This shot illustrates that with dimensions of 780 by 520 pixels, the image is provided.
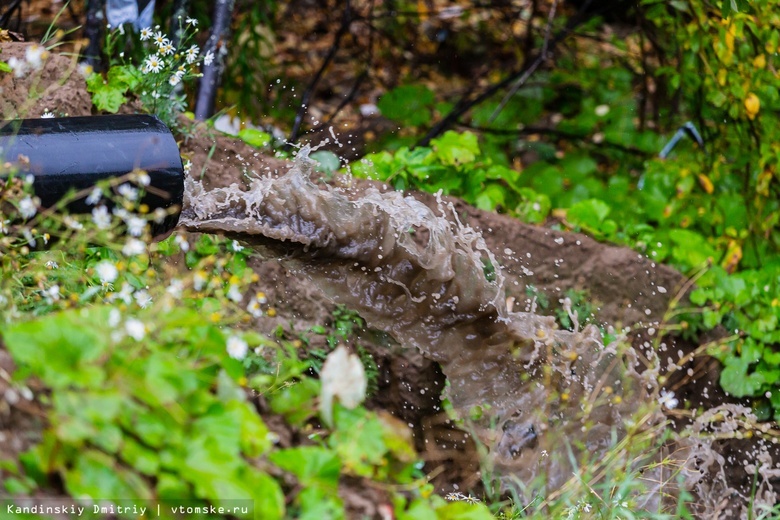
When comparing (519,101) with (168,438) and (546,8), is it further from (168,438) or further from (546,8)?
(168,438)

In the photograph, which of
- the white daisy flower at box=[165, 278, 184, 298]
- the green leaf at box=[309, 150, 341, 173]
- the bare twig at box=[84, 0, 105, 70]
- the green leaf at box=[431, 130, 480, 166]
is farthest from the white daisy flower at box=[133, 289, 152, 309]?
the bare twig at box=[84, 0, 105, 70]

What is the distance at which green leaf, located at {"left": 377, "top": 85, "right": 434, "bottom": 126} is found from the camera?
19.7 ft

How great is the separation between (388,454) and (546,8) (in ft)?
18.6

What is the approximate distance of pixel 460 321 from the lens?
3377 mm

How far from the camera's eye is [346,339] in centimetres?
355

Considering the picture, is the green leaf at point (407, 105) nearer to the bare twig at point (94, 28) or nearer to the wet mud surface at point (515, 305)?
the wet mud surface at point (515, 305)

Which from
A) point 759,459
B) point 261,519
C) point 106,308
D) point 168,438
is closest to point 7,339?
point 106,308

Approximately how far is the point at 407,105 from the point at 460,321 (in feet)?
9.85

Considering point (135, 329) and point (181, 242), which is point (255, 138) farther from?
point (135, 329)

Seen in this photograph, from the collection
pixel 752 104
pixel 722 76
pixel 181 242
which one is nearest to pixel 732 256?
pixel 752 104

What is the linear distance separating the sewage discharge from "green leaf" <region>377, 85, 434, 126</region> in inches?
101

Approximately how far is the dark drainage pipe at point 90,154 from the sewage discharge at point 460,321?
1.42 feet

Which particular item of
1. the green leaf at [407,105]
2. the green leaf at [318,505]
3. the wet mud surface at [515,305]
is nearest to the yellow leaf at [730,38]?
the wet mud surface at [515,305]

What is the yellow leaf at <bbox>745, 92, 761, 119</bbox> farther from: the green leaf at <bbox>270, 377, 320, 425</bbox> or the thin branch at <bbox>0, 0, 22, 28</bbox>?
the thin branch at <bbox>0, 0, 22, 28</bbox>
